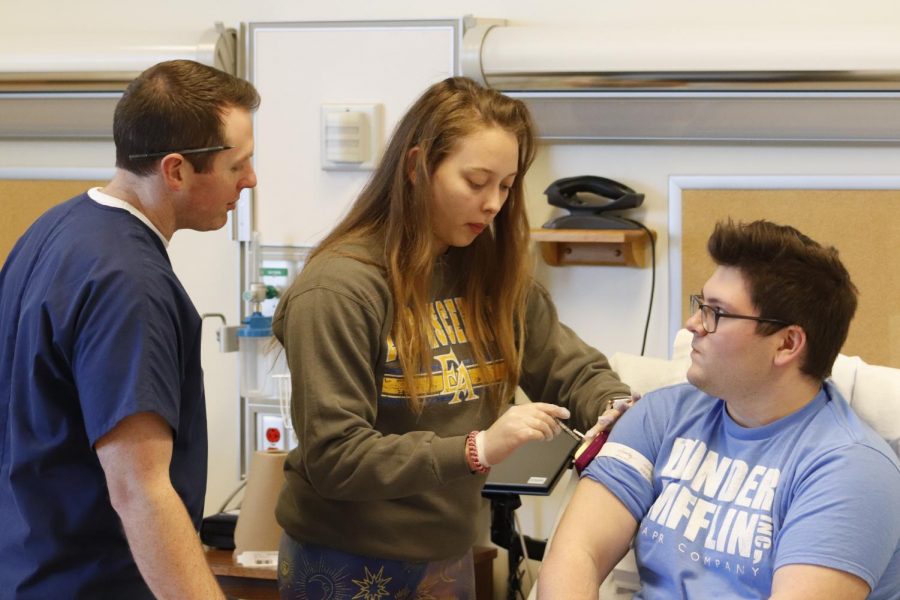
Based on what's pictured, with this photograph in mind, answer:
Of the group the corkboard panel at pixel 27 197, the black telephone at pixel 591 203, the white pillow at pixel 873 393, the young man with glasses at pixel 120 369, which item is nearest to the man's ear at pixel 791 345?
the white pillow at pixel 873 393

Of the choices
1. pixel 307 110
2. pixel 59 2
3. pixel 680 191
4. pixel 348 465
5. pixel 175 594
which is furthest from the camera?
pixel 59 2

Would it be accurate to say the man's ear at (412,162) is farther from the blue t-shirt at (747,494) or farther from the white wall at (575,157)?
the white wall at (575,157)

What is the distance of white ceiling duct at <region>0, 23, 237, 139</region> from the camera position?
3.01 metres

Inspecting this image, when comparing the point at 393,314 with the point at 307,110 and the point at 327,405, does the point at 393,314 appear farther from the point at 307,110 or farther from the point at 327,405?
the point at 307,110

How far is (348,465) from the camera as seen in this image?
159 centimetres

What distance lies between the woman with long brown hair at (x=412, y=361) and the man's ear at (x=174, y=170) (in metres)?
0.27

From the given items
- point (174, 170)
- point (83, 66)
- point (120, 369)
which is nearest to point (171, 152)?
point (174, 170)

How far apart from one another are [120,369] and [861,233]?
1971 millimetres

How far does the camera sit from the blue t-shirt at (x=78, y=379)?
1.35 m

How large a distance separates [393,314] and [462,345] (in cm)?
15

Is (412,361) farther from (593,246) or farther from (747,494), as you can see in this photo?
(593,246)

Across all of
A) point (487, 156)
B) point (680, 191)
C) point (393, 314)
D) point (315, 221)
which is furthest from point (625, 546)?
point (315, 221)

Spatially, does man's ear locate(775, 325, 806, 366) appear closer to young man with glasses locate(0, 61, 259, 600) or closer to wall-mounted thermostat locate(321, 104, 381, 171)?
young man with glasses locate(0, 61, 259, 600)

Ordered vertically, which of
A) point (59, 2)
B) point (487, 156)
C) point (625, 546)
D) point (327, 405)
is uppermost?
point (59, 2)
